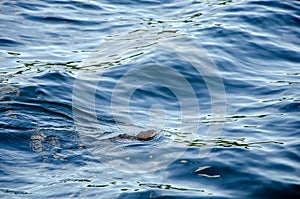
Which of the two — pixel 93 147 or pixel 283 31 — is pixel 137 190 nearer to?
pixel 93 147

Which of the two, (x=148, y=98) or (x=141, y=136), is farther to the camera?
(x=148, y=98)

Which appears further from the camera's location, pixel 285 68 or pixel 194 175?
pixel 285 68

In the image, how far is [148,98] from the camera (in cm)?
762

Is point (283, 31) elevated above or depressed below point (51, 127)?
above

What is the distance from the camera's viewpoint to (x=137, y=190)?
4879 millimetres

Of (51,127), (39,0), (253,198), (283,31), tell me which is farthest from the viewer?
(39,0)

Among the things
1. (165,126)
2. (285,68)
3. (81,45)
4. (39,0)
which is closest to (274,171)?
(165,126)

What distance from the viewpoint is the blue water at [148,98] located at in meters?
5.15

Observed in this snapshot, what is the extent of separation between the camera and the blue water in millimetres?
5148

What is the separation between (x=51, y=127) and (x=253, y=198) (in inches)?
104

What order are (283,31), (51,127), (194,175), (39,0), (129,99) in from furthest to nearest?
(39,0)
(283,31)
(129,99)
(51,127)
(194,175)

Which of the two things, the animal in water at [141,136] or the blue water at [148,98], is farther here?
the animal in water at [141,136]

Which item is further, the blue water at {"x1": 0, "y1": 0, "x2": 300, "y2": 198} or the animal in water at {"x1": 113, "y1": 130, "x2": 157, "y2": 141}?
the animal in water at {"x1": 113, "y1": 130, "x2": 157, "y2": 141}

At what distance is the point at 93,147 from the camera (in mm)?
5918
